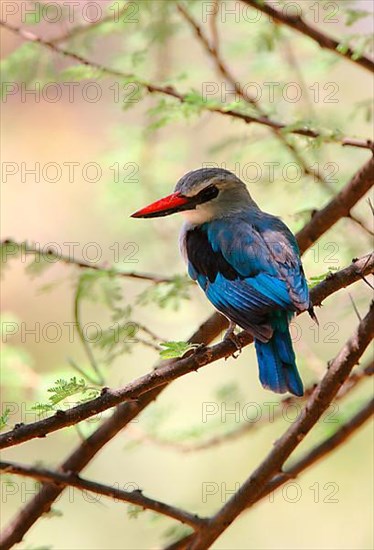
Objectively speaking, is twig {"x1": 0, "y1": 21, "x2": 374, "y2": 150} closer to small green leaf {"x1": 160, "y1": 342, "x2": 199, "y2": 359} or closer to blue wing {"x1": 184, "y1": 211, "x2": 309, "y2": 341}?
blue wing {"x1": 184, "y1": 211, "x2": 309, "y2": 341}

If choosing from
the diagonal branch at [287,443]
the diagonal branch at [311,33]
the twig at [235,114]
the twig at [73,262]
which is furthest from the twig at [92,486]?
the diagonal branch at [311,33]

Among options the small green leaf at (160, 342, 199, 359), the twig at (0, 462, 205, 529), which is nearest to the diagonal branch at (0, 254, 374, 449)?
the small green leaf at (160, 342, 199, 359)

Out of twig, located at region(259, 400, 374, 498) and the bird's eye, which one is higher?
the bird's eye

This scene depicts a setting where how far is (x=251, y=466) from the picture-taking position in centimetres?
542

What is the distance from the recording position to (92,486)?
2584mm

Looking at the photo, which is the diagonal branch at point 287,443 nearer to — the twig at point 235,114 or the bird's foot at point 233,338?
the bird's foot at point 233,338

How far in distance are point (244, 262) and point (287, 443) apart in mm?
544

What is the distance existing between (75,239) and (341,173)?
2.39 metres

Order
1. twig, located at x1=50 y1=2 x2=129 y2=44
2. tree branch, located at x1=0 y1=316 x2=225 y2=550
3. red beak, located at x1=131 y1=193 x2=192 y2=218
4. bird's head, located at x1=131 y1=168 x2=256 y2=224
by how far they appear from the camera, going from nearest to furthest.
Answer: tree branch, located at x1=0 y1=316 x2=225 y2=550, red beak, located at x1=131 y1=193 x2=192 y2=218, bird's head, located at x1=131 y1=168 x2=256 y2=224, twig, located at x1=50 y1=2 x2=129 y2=44

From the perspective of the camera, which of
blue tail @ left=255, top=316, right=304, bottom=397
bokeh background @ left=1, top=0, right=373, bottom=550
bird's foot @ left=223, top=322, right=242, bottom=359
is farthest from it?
bokeh background @ left=1, top=0, right=373, bottom=550

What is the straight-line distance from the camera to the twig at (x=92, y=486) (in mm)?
2539

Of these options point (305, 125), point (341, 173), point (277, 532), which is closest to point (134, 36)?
point (341, 173)

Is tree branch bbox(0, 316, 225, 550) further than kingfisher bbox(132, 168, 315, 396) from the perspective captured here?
Yes

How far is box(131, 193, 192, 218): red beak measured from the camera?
9.96ft
